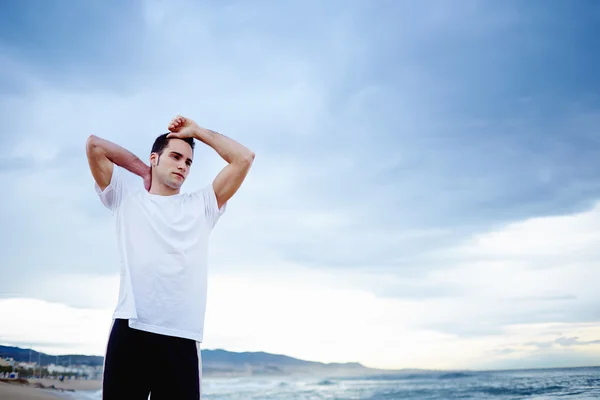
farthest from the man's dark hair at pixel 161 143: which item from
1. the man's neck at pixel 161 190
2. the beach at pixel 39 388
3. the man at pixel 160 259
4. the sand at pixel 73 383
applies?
the sand at pixel 73 383

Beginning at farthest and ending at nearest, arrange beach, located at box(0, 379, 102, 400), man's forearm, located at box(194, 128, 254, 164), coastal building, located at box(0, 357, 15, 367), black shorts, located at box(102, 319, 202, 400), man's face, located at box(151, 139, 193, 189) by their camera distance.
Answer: coastal building, located at box(0, 357, 15, 367) → beach, located at box(0, 379, 102, 400) → man's forearm, located at box(194, 128, 254, 164) → man's face, located at box(151, 139, 193, 189) → black shorts, located at box(102, 319, 202, 400)

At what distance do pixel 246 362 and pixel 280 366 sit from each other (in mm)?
1883

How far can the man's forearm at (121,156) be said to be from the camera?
8.12 ft

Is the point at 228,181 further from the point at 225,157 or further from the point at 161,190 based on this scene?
the point at 161,190

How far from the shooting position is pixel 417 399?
1477 cm

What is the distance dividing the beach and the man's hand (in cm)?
798

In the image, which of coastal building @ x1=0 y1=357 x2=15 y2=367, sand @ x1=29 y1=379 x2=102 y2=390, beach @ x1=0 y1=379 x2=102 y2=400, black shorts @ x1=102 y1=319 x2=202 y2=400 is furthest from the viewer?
sand @ x1=29 y1=379 x2=102 y2=390

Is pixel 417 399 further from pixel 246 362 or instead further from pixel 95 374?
pixel 246 362

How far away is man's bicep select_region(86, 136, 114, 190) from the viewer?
2.45 meters

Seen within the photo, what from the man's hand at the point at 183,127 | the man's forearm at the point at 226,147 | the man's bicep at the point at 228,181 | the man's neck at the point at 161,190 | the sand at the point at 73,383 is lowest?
the sand at the point at 73,383

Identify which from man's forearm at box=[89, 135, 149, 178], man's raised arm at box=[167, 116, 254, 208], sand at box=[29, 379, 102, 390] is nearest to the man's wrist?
man's raised arm at box=[167, 116, 254, 208]

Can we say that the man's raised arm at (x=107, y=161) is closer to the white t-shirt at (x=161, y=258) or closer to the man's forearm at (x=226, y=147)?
the white t-shirt at (x=161, y=258)

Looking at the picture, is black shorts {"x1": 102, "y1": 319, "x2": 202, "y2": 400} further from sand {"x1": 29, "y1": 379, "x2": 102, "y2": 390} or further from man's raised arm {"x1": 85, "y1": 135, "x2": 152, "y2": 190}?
sand {"x1": 29, "y1": 379, "x2": 102, "y2": 390}

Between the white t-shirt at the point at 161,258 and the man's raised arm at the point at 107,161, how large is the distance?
0.06 m
